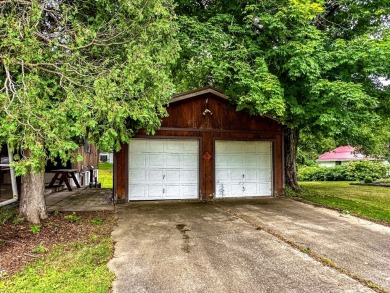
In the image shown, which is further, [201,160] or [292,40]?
[201,160]

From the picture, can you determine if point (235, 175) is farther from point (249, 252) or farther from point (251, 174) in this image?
point (249, 252)

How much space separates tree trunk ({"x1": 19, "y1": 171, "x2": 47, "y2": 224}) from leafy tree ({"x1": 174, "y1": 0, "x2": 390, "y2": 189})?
4.60 metres

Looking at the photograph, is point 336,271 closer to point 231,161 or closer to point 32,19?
point 32,19

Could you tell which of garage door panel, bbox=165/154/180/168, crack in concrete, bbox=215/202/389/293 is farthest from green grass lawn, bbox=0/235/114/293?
garage door panel, bbox=165/154/180/168

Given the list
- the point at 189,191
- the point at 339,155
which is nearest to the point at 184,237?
the point at 189,191

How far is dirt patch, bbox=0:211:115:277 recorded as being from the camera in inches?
159

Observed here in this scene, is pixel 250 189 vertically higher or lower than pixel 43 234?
higher

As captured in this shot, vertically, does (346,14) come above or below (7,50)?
above

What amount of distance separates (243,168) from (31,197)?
20.5ft

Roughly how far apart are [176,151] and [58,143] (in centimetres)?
517

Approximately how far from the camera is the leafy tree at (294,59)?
23.7ft

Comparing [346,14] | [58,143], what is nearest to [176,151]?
[58,143]

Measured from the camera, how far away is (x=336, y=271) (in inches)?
144

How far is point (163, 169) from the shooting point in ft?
29.9
